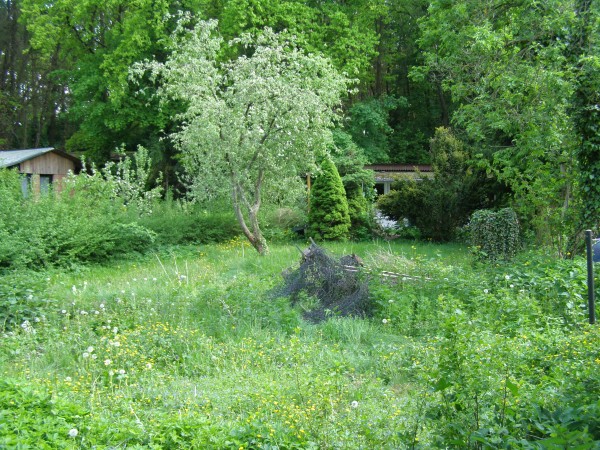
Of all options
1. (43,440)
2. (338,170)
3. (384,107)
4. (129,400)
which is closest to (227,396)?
(129,400)

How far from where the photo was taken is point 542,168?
11.8m

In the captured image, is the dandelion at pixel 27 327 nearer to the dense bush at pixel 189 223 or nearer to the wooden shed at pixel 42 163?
the dense bush at pixel 189 223

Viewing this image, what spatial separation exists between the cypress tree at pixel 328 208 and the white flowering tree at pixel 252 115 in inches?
137

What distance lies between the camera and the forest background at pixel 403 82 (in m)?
11.1

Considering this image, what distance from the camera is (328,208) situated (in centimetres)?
1934

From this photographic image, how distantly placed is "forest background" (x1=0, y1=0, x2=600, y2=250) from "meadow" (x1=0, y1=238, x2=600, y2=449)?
277 cm

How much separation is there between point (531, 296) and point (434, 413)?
478cm

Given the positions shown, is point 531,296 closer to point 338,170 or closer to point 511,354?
point 511,354

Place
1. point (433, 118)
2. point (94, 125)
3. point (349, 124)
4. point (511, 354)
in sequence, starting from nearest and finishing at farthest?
1. point (511, 354)
2. point (94, 125)
3. point (349, 124)
4. point (433, 118)

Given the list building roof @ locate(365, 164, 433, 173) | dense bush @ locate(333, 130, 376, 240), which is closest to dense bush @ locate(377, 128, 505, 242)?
dense bush @ locate(333, 130, 376, 240)

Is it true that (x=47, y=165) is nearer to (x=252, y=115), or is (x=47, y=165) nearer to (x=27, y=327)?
(x=252, y=115)

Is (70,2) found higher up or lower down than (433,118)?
higher up

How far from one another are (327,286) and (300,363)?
3250 mm

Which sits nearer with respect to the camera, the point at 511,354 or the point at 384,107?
the point at 511,354
